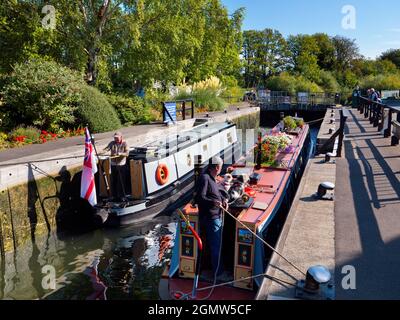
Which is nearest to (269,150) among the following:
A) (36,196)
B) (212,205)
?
(212,205)

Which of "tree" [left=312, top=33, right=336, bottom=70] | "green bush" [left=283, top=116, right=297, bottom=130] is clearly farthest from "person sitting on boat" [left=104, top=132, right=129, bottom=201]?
"tree" [left=312, top=33, right=336, bottom=70]

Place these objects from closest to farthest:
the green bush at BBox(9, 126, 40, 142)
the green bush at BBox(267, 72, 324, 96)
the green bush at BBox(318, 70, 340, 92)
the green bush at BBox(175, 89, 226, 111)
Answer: the green bush at BBox(9, 126, 40, 142), the green bush at BBox(175, 89, 226, 111), the green bush at BBox(267, 72, 324, 96), the green bush at BBox(318, 70, 340, 92)

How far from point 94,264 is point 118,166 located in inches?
118

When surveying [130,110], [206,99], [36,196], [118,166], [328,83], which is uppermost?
[328,83]

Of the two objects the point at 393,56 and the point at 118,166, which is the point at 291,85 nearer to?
the point at 393,56

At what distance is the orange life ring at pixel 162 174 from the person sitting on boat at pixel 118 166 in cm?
93

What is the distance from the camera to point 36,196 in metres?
9.12

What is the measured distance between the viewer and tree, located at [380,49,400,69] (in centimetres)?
6794

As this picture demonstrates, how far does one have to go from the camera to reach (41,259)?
8023 millimetres

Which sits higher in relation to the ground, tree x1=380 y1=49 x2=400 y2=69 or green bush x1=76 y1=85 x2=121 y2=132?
tree x1=380 y1=49 x2=400 y2=69

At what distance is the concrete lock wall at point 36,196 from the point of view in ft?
27.2

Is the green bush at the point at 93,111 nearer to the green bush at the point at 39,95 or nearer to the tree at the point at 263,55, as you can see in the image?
the green bush at the point at 39,95

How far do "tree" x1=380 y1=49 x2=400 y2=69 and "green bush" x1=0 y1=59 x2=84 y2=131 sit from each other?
69591 mm

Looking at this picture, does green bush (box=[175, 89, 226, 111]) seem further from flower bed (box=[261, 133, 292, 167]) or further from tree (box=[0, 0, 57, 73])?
flower bed (box=[261, 133, 292, 167])
